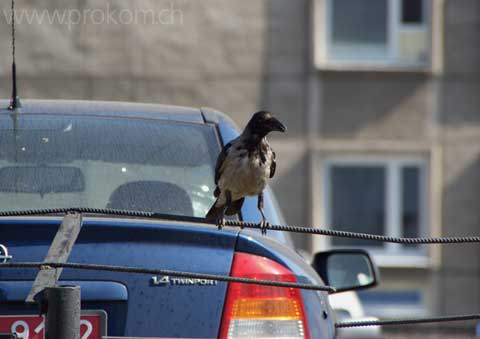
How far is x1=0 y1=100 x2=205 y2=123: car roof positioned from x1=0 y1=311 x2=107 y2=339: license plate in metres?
1.23

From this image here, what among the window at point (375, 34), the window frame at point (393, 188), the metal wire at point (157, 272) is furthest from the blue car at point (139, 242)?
the window at point (375, 34)

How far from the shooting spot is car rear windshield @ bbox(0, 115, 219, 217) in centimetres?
418

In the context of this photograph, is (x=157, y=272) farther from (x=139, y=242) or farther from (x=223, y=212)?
(x=223, y=212)

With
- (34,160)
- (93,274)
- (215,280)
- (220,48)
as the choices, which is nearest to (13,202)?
(34,160)

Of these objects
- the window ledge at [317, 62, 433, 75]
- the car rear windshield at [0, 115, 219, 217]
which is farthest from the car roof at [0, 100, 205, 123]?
the window ledge at [317, 62, 433, 75]

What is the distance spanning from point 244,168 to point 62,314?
170 cm

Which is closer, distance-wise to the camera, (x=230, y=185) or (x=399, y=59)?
(x=230, y=185)

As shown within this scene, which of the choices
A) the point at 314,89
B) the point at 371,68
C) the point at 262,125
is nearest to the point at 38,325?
the point at 262,125

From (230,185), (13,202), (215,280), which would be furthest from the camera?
(230,185)

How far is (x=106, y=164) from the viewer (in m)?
4.38

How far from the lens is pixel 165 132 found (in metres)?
4.65

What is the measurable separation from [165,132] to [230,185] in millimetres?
336

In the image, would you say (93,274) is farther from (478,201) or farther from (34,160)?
(478,201)

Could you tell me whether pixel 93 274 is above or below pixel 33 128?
below
